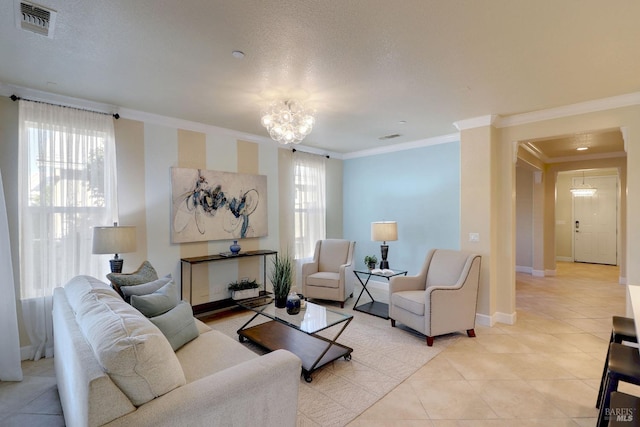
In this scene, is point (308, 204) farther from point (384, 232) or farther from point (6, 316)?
point (6, 316)

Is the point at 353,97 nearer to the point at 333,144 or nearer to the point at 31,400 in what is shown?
the point at 333,144

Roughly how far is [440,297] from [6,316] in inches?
160

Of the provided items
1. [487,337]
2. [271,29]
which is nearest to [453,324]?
[487,337]

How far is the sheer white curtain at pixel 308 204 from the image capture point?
538cm

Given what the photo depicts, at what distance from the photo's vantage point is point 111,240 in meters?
2.98

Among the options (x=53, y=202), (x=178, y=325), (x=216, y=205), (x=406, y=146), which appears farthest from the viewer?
(x=406, y=146)

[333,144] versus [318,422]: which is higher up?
[333,144]

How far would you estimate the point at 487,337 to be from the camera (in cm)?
342

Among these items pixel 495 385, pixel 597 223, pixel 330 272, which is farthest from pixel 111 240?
pixel 597 223

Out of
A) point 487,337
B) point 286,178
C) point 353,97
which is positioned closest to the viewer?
point 353,97

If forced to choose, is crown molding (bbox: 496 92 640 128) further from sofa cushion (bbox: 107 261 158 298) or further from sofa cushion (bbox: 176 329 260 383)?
sofa cushion (bbox: 107 261 158 298)

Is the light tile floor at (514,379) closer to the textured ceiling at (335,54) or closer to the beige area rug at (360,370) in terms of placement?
the beige area rug at (360,370)

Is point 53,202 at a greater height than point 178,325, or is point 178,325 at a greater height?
point 53,202

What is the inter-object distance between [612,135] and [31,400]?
774 centimetres
